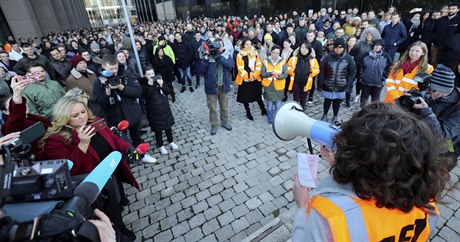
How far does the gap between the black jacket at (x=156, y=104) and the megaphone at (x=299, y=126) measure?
121 inches

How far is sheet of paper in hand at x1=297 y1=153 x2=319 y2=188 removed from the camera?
5.00 feet

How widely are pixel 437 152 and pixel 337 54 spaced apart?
4.32 meters

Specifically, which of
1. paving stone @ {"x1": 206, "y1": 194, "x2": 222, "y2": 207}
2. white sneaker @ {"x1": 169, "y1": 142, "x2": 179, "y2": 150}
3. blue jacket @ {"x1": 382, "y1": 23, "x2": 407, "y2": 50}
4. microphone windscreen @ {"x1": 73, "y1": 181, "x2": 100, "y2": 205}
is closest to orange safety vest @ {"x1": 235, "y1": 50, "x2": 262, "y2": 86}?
white sneaker @ {"x1": 169, "y1": 142, "x2": 179, "y2": 150}

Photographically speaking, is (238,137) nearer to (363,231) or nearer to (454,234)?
(454,234)

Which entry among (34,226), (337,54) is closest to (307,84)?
(337,54)

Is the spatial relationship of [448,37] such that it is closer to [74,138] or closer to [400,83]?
[400,83]

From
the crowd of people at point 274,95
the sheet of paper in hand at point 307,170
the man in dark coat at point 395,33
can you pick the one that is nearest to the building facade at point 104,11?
the crowd of people at point 274,95

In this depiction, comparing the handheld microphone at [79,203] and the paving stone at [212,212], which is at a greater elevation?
the handheld microphone at [79,203]

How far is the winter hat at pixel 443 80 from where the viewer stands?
241 centimetres

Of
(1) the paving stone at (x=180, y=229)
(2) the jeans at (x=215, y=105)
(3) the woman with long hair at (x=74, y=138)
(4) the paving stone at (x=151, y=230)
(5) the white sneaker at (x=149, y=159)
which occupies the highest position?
(3) the woman with long hair at (x=74, y=138)

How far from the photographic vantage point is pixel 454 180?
11.7ft

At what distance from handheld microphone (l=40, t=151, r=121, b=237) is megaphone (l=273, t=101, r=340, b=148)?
49.9 inches

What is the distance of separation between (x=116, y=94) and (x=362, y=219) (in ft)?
12.6

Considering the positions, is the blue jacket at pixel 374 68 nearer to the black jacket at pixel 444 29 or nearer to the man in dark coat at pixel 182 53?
the black jacket at pixel 444 29
